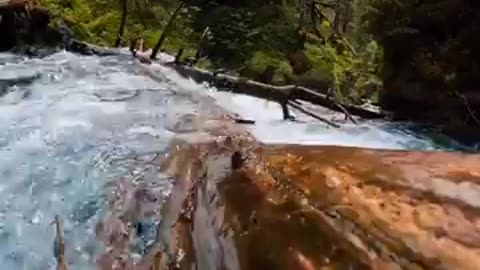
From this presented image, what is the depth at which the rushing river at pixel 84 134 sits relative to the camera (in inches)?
153

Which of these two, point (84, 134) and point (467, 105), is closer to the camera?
point (84, 134)

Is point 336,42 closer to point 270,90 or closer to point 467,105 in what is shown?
point 467,105

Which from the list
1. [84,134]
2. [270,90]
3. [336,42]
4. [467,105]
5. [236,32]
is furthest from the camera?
[236,32]

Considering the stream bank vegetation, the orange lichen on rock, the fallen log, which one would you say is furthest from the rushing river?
the orange lichen on rock

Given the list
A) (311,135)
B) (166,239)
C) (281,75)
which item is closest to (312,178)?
(166,239)

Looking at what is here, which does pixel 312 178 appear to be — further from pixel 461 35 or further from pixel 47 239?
pixel 461 35

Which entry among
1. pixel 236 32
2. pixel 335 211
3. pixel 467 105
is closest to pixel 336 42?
pixel 236 32

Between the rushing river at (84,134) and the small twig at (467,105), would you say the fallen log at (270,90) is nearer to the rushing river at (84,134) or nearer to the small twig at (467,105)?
the rushing river at (84,134)

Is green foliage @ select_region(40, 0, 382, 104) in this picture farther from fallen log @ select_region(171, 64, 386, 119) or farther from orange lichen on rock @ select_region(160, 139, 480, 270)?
orange lichen on rock @ select_region(160, 139, 480, 270)

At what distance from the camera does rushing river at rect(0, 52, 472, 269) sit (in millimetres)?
3875

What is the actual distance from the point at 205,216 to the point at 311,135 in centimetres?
399

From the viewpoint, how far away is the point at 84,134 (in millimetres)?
5230

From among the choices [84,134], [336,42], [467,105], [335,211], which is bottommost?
[84,134]

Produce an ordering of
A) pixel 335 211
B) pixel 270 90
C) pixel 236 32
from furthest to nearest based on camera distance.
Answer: pixel 236 32 → pixel 270 90 → pixel 335 211
